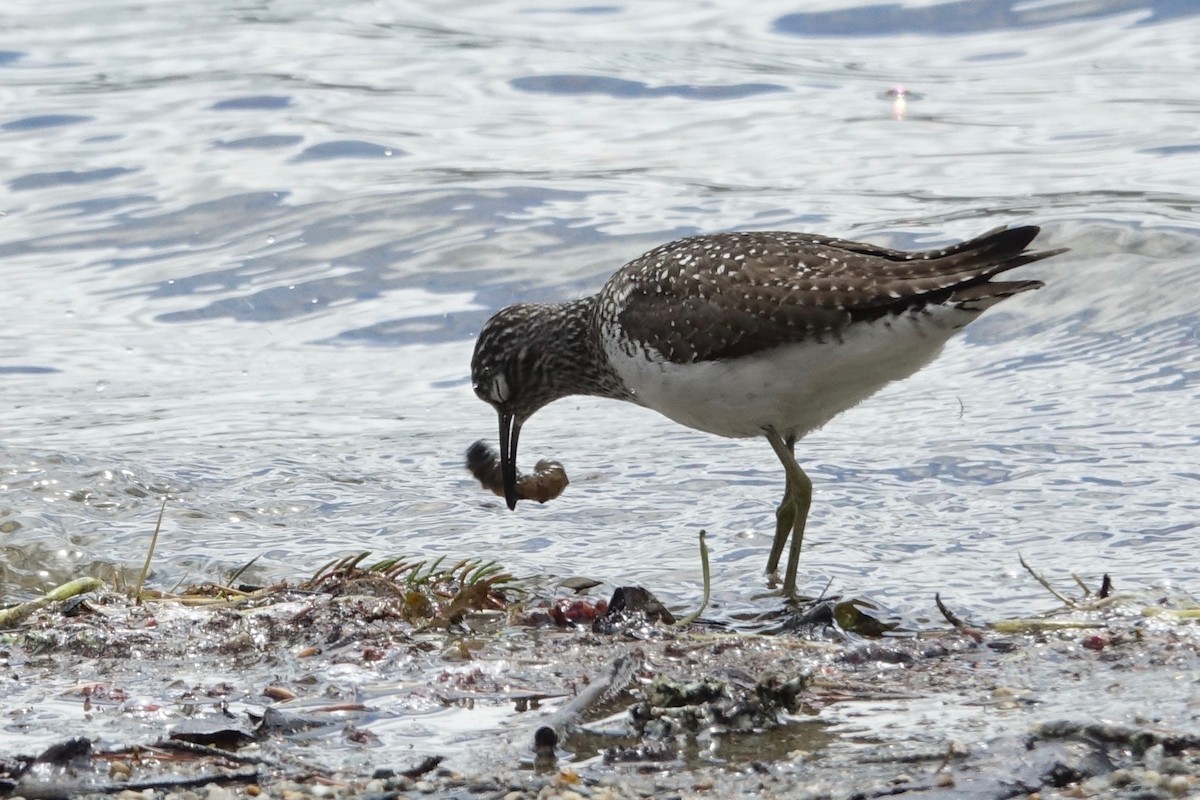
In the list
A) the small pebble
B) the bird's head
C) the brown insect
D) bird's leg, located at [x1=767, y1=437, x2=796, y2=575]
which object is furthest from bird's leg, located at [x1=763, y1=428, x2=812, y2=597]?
the small pebble

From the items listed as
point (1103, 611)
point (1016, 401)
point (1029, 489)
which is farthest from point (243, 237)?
point (1103, 611)

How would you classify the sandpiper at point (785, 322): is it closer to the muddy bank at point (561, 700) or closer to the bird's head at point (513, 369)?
the bird's head at point (513, 369)

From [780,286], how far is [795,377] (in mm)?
326

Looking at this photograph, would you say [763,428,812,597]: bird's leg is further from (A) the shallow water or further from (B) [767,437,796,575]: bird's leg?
(A) the shallow water

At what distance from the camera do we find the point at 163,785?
3578 mm

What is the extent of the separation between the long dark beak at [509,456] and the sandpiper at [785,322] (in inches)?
25.0

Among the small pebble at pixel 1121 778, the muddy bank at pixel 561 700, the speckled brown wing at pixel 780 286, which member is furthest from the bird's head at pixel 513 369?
the small pebble at pixel 1121 778

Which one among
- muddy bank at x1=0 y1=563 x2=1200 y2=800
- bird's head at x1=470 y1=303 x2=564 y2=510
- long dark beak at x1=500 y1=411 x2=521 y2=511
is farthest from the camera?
bird's head at x1=470 y1=303 x2=564 y2=510

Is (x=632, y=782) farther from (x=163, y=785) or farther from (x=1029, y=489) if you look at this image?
(x=1029, y=489)

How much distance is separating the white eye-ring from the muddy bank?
188cm

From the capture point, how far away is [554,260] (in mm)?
11438

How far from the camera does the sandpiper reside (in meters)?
5.55

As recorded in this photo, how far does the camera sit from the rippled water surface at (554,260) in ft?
22.4

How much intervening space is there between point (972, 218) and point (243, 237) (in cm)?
526
